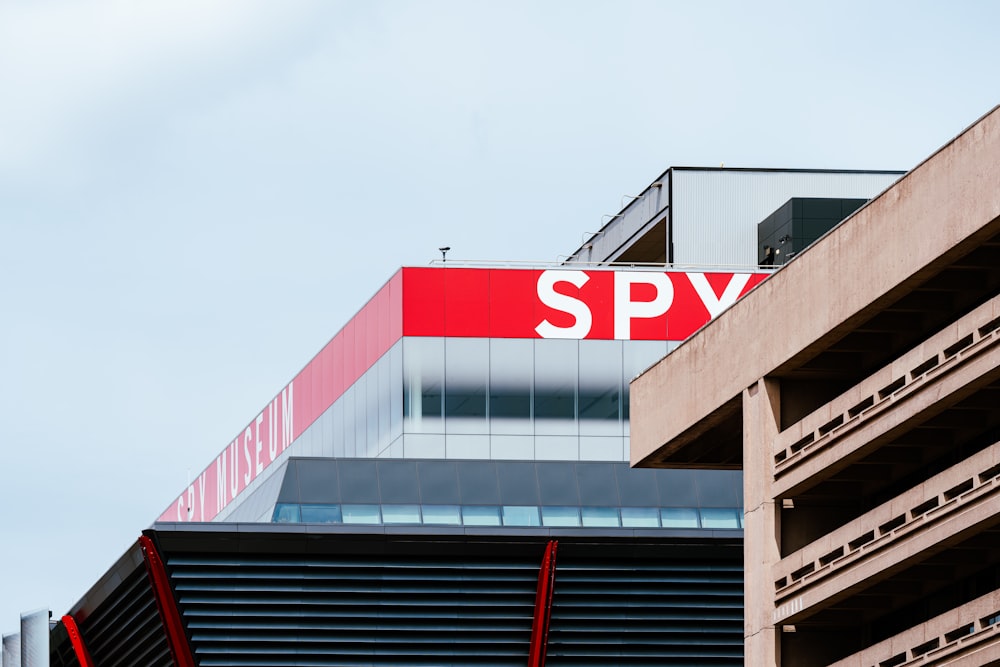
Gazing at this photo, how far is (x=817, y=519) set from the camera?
162ft

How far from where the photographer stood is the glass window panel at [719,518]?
66.6 m

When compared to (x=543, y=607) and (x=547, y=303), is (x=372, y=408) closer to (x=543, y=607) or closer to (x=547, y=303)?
(x=547, y=303)

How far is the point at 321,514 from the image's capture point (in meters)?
65.1

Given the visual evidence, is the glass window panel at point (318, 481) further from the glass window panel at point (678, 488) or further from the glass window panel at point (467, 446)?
the glass window panel at point (467, 446)

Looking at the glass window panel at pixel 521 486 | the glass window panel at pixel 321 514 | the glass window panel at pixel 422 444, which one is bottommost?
the glass window panel at pixel 321 514

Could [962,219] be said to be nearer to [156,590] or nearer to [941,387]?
[941,387]

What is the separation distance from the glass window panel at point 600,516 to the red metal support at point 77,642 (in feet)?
50.0

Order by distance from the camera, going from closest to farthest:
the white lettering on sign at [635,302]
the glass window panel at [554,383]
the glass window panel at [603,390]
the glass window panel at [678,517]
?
the glass window panel at [678,517]
the glass window panel at [554,383]
the glass window panel at [603,390]
the white lettering on sign at [635,302]

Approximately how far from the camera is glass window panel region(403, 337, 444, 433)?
7581cm

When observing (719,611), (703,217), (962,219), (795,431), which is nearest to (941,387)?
(962,219)

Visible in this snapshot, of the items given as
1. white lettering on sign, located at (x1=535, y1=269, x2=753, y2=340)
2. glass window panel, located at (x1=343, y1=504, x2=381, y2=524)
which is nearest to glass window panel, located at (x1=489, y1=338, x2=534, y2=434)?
white lettering on sign, located at (x1=535, y1=269, x2=753, y2=340)

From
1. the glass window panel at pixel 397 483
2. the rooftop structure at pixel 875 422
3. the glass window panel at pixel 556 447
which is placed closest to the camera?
the rooftop structure at pixel 875 422

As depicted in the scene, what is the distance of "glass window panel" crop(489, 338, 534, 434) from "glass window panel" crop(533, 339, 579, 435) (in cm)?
31

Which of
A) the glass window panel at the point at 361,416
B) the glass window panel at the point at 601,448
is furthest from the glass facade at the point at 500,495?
the glass window panel at the point at 361,416
